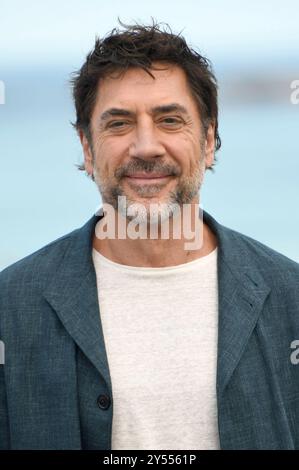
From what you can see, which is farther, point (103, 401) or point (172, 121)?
point (172, 121)

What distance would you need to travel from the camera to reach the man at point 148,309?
2150 millimetres

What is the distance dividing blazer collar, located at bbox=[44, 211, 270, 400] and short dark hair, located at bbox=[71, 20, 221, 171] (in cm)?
30

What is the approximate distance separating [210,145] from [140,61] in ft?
1.11

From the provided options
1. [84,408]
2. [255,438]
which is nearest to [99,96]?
[84,408]

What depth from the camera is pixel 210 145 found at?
249 centimetres

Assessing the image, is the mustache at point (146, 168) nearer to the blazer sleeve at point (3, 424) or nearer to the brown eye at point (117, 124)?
the brown eye at point (117, 124)

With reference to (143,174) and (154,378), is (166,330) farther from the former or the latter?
(143,174)

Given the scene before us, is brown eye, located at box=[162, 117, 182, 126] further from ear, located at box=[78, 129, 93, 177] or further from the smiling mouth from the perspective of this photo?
ear, located at box=[78, 129, 93, 177]

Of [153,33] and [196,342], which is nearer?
[196,342]

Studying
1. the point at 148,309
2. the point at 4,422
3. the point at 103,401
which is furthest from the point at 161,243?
the point at 4,422

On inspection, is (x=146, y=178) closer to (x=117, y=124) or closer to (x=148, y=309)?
(x=117, y=124)

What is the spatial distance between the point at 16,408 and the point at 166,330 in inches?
16.4

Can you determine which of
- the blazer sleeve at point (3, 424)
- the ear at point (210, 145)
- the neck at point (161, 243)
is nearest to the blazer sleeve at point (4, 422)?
the blazer sleeve at point (3, 424)

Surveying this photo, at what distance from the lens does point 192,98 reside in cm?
238
